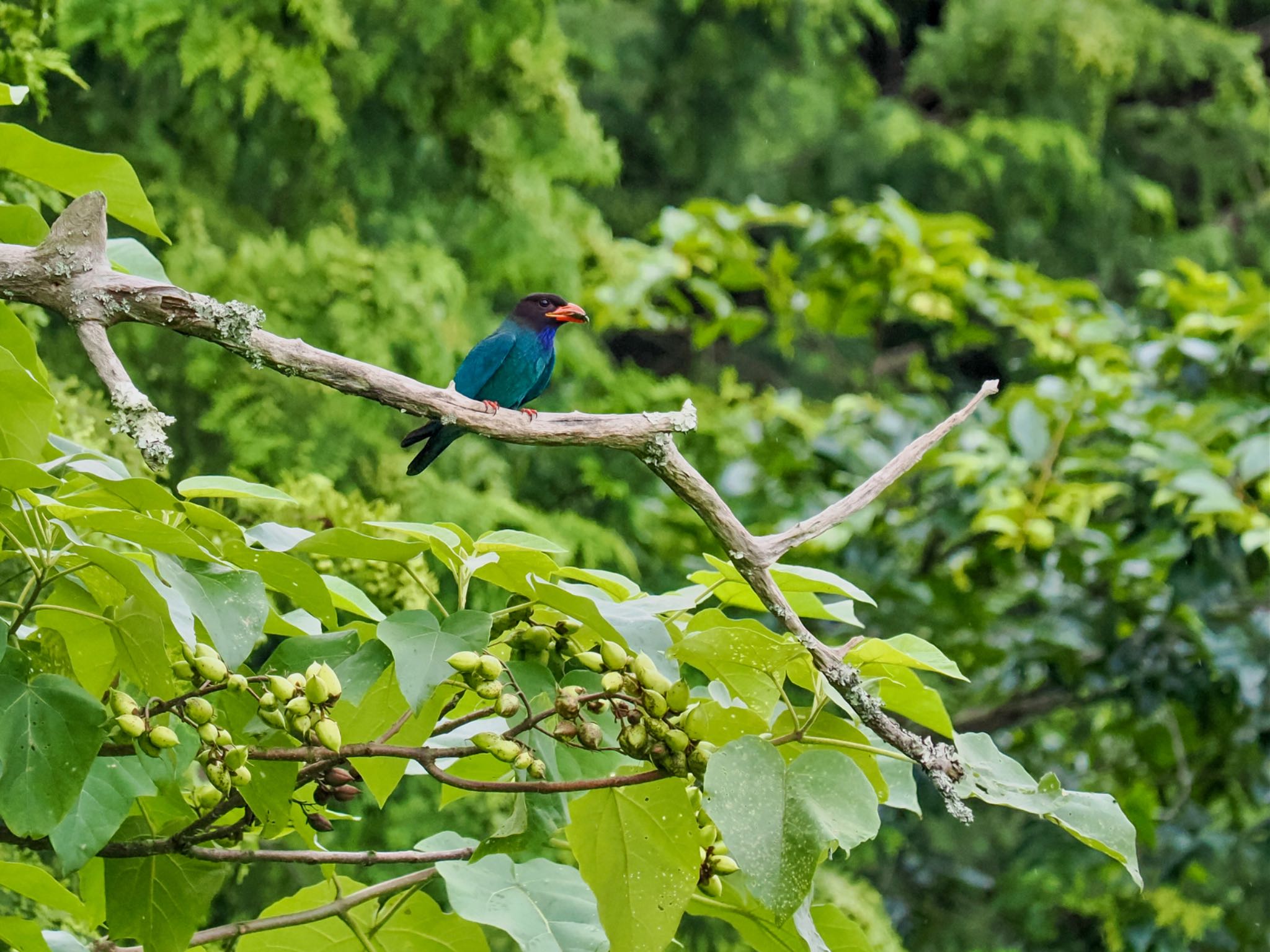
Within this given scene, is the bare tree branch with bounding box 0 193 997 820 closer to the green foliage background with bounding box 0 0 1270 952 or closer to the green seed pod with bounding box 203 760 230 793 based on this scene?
the green seed pod with bounding box 203 760 230 793

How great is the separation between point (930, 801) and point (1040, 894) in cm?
149

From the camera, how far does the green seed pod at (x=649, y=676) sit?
0.69m

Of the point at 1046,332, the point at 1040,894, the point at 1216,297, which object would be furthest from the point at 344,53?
the point at 1040,894

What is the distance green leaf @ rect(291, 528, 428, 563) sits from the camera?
70 centimetres

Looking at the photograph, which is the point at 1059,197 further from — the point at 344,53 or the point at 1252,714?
the point at 344,53

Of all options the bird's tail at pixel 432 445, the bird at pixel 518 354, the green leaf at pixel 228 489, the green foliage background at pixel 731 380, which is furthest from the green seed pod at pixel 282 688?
the bird at pixel 518 354

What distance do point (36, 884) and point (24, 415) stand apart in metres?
0.30

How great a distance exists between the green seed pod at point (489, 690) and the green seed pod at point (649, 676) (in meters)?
0.07

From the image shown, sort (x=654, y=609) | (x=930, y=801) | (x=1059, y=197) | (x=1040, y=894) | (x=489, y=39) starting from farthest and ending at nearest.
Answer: (x=1059, y=197)
(x=1040, y=894)
(x=930, y=801)
(x=489, y=39)
(x=654, y=609)

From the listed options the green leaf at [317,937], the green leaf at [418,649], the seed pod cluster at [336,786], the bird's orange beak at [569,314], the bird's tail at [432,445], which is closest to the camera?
the green leaf at [418,649]

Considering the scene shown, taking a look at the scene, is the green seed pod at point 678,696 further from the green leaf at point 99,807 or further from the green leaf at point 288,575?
the green leaf at point 99,807

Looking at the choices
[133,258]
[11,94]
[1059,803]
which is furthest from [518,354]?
[1059,803]

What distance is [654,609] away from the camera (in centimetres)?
76

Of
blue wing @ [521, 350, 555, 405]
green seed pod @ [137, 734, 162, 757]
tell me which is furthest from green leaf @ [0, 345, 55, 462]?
blue wing @ [521, 350, 555, 405]
